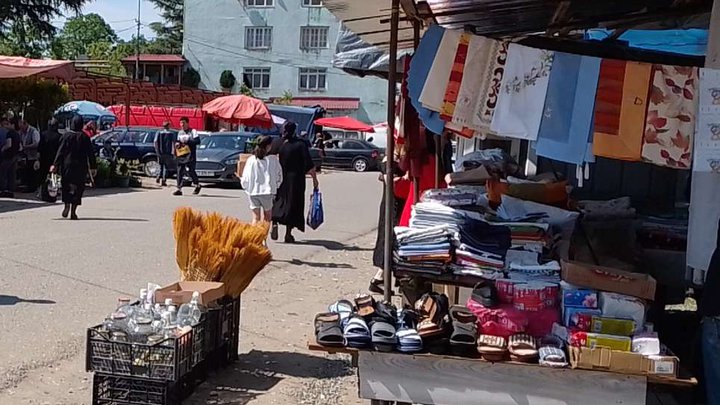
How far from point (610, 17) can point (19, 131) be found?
14841 millimetres

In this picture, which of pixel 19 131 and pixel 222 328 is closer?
pixel 222 328

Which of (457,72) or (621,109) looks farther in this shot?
(457,72)

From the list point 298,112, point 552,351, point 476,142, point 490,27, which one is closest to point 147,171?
point 298,112

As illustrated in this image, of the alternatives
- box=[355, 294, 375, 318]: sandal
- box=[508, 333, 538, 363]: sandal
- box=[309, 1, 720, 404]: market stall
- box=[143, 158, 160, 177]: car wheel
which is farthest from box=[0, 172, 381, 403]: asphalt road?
box=[143, 158, 160, 177]: car wheel

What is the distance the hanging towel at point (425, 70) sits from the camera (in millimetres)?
4965

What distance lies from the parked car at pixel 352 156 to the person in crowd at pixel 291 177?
23.8m

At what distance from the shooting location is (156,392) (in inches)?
211

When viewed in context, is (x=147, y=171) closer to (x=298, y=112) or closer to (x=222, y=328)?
(x=298, y=112)

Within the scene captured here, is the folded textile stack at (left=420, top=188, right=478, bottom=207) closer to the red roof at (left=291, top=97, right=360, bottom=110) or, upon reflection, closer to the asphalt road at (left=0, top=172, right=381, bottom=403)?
the asphalt road at (left=0, top=172, right=381, bottom=403)

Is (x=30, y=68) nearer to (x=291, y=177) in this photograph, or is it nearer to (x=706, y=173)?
(x=291, y=177)

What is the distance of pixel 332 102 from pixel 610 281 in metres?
49.8

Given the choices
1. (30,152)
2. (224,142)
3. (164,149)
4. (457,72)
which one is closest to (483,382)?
(457,72)

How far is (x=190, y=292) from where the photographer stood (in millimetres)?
6000

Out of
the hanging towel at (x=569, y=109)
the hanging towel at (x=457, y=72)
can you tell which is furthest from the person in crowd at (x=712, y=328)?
the hanging towel at (x=457, y=72)
